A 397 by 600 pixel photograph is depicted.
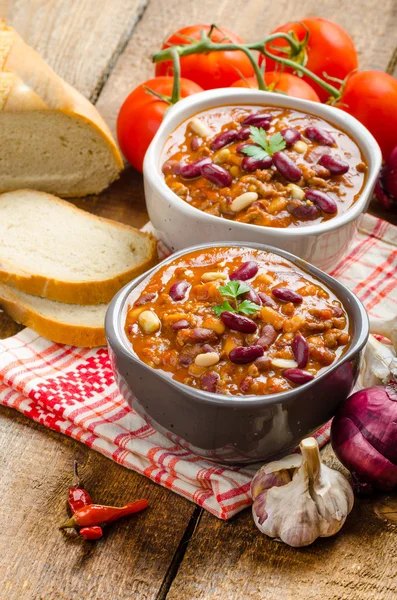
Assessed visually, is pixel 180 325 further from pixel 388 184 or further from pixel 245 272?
pixel 388 184

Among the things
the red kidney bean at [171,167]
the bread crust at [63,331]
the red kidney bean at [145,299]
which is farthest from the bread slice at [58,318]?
the red kidney bean at [171,167]

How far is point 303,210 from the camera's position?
3.66 metres

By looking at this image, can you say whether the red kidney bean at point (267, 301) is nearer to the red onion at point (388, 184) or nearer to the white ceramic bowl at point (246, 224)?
the white ceramic bowl at point (246, 224)

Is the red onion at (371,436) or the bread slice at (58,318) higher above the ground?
the red onion at (371,436)

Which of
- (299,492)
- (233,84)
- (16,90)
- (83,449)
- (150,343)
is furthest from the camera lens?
(233,84)

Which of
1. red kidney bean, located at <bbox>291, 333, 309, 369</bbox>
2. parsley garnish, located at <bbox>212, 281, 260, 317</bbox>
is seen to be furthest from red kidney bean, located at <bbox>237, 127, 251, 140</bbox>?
red kidney bean, located at <bbox>291, 333, 309, 369</bbox>

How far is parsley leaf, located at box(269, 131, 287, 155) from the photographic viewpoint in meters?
3.84

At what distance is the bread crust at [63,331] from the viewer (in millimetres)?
3709

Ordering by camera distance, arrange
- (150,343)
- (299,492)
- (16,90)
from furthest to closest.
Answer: (16,90) < (150,343) < (299,492)

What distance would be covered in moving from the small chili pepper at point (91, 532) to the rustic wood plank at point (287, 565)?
1.03ft

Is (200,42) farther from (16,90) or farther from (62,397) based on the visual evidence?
(62,397)

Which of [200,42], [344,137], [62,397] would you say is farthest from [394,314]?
[200,42]

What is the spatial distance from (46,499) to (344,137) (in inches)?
87.8

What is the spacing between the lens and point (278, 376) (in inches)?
113
